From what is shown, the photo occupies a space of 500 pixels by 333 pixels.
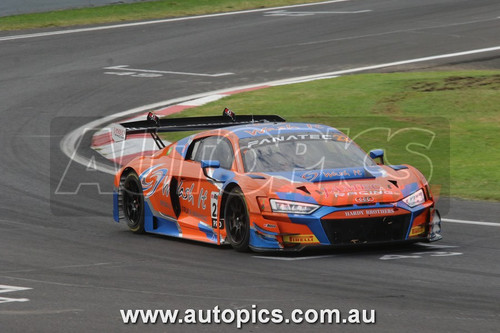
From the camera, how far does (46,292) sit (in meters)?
8.77

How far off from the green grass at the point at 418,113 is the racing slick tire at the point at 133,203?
4.21 meters

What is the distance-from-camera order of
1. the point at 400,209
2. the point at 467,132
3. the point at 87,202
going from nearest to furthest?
the point at 400,209
the point at 87,202
the point at 467,132

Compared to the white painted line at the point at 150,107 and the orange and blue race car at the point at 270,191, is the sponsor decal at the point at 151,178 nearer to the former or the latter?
the orange and blue race car at the point at 270,191

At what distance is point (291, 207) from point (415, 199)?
1232 millimetres

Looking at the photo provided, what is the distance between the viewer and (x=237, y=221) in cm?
1065

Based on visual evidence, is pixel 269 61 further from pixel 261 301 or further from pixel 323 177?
pixel 261 301

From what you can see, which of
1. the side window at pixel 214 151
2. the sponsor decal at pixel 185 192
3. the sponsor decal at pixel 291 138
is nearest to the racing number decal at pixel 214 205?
the side window at pixel 214 151

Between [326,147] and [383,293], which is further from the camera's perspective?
[326,147]

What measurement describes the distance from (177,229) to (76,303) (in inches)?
144

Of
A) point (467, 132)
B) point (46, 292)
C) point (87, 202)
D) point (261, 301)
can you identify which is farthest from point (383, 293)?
point (467, 132)

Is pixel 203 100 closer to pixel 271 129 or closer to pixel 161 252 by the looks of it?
pixel 271 129

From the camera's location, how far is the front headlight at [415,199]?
405 inches

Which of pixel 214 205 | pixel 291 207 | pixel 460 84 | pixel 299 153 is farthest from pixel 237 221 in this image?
pixel 460 84

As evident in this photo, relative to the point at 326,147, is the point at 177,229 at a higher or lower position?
lower
